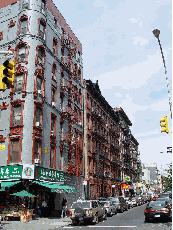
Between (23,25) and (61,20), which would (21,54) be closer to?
(23,25)

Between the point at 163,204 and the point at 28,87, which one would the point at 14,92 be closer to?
the point at 28,87

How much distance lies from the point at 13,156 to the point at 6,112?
16.3 feet

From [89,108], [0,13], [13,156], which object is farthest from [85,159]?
[0,13]

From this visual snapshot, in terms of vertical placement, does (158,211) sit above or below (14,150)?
below

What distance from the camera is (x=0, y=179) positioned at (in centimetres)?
2647

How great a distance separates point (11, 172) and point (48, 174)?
425 centimetres

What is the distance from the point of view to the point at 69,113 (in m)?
35.7

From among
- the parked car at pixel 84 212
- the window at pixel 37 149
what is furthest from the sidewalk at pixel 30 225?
the window at pixel 37 149

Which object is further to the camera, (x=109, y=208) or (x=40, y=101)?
(x=40, y=101)

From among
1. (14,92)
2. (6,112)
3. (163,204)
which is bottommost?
(163,204)

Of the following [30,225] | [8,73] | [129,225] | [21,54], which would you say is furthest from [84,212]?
[21,54]

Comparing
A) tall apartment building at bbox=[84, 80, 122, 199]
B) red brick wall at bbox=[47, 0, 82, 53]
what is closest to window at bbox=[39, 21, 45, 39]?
red brick wall at bbox=[47, 0, 82, 53]

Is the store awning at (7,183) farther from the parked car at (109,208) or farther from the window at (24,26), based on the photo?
the window at (24,26)

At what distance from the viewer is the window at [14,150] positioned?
26936 mm
